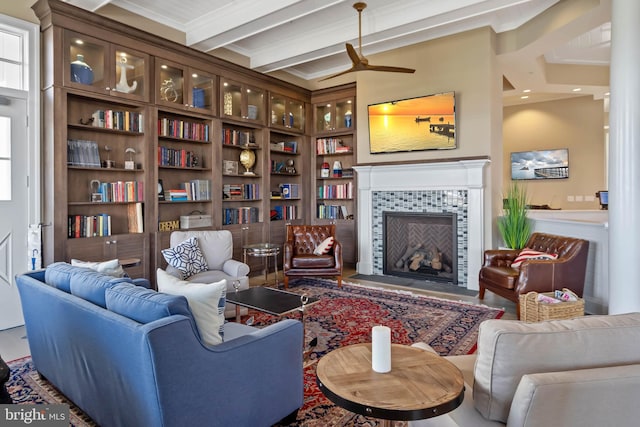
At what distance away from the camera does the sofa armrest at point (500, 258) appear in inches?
178

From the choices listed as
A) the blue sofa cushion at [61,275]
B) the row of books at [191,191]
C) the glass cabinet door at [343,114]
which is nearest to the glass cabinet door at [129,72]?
the row of books at [191,191]

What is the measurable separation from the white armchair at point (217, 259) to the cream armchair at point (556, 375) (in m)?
2.98

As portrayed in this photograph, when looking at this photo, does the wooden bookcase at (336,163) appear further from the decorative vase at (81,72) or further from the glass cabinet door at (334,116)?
the decorative vase at (81,72)

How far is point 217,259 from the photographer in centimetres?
433

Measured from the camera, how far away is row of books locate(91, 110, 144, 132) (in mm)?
4266

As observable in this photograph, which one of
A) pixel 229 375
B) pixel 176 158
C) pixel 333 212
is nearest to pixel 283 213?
pixel 333 212

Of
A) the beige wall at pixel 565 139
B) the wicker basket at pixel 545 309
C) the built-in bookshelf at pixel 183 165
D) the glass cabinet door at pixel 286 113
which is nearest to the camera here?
the wicker basket at pixel 545 309

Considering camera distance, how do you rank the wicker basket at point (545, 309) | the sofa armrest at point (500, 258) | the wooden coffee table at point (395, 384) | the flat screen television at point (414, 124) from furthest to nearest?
the flat screen television at point (414, 124) → the sofa armrest at point (500, 258) → the wicker basket at point (545, 309) → the wooden coffee table at point (395, 384)

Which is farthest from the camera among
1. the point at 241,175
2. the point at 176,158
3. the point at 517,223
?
the point at 241,175

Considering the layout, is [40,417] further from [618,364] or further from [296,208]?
[296,208]

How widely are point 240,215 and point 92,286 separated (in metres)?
3.85

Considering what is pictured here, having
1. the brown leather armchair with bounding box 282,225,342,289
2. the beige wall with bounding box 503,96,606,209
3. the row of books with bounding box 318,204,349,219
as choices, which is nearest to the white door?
the brown leather armchair with bounding box 282,225,342,289

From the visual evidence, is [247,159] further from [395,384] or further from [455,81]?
[395,384]

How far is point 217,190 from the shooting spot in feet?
17.8
